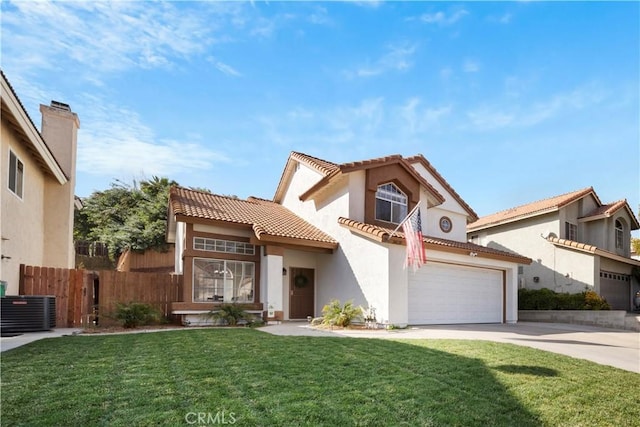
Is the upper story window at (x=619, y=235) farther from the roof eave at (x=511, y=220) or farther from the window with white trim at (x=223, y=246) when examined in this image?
the window with white trim at (x=223, y=246)

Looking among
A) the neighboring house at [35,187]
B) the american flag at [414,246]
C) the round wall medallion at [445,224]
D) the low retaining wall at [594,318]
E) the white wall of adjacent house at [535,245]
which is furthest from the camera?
the white wall of adjacent house at [535,245]

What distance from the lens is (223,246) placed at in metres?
14.5

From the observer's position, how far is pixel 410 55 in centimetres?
1296

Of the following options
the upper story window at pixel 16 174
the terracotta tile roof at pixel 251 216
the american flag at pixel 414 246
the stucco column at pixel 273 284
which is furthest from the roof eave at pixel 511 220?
the upper story window at pixel 16 174

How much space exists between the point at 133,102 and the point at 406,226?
30.1 feet

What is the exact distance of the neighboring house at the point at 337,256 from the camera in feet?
45.1

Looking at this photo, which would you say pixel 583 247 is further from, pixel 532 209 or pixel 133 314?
pixel 133 314

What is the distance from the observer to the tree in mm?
26200

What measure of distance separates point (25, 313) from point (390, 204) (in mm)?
12737

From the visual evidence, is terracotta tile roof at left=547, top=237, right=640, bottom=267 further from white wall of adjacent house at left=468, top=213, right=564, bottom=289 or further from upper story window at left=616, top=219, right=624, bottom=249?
upper story window at left=616, top=219, right=624, bottom=249

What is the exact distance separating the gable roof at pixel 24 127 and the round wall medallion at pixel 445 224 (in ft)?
53.7

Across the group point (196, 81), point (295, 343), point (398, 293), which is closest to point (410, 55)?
point (196, 81)

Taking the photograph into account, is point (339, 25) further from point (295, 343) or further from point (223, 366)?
point (223, 366)

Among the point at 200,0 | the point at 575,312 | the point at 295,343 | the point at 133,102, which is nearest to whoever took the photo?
the point at 295,343
